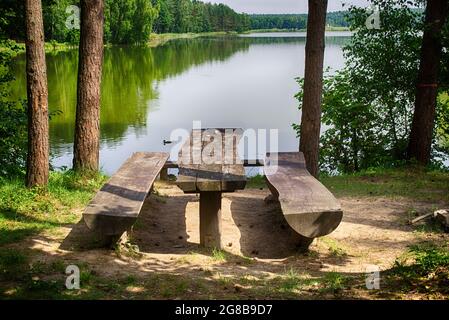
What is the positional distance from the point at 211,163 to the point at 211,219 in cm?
80

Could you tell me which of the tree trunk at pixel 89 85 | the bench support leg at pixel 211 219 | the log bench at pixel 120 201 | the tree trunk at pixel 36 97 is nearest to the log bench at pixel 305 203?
the bench support leg at pixel 211 219

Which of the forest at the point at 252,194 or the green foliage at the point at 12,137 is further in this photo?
the green foliage at the point at 12,137

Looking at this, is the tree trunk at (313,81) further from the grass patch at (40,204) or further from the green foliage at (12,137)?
the green foliage at (12,137)

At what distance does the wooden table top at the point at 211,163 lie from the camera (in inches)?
247

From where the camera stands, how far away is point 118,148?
61.3ft

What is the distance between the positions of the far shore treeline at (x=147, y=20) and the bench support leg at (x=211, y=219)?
7.01 m

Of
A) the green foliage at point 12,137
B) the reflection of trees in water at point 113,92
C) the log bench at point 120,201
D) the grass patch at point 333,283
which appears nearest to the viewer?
the grass patch at point 333,283

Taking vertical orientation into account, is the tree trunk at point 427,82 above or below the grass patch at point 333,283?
above

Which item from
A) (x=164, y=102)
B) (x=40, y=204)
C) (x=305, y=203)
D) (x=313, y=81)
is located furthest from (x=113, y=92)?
(x=305, y=203)

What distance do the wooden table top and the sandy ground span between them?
2.95ft

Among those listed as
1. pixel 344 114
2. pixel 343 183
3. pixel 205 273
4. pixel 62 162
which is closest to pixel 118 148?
pixel 62 162

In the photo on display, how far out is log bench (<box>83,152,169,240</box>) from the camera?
5852mm

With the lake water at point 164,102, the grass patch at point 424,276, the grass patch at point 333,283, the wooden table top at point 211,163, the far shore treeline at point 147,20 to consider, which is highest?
the far shore treeline at point 147,20

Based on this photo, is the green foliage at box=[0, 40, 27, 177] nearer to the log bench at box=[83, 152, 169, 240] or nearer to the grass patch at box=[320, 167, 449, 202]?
the log bench at box=[83, 152, 169, 240]
